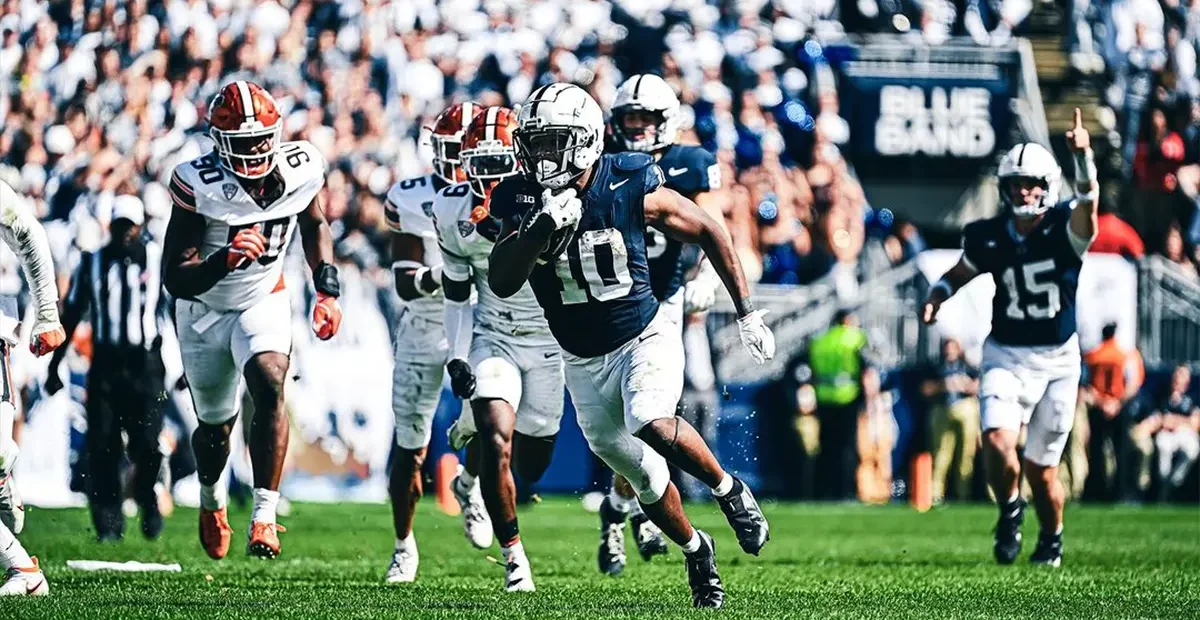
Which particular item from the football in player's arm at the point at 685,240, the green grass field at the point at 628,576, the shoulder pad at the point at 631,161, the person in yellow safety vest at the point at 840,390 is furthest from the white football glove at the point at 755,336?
the person in yellow safety vest at the point at 840,390

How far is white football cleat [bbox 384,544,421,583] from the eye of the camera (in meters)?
7.75

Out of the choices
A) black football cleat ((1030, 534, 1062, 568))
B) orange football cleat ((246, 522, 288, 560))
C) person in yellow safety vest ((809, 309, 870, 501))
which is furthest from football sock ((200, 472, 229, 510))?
person in yellow safety vest ((809, 309, 870, 501))

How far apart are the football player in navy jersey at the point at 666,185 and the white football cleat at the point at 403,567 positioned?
0.84 meters

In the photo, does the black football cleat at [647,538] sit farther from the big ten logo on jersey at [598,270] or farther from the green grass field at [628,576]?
the big ten logo on jersey at [598,270]

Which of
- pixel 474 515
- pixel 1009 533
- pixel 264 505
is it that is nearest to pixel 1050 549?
pixel 1009 533

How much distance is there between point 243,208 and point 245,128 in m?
0.32

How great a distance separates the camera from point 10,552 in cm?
652

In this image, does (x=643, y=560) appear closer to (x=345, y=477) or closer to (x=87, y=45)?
(x=345, y=477)

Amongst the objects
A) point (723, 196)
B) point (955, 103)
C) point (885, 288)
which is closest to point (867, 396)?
point (885, 288)

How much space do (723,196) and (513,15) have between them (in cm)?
262

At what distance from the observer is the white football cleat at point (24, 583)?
6488 mm

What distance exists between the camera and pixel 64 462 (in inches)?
532

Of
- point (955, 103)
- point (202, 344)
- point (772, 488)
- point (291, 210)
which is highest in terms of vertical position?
point (955, 103)

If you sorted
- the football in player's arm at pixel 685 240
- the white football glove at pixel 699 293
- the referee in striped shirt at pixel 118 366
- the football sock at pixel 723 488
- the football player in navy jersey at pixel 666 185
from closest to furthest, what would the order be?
the football in player's arm at pixel 685 240, the football sock at pixel 723 488, the football player in navy jersey at pixel 666 185, the white football glove at pixel 699 293, the referee in striped shirt at pixel 118 366
